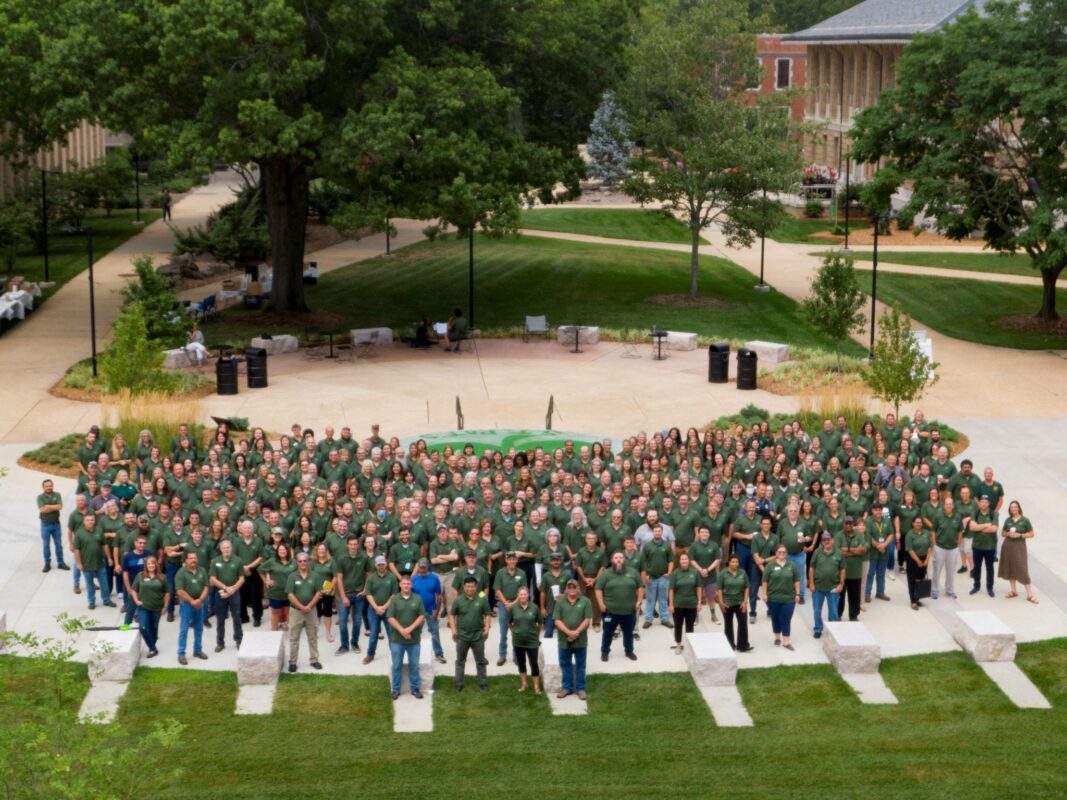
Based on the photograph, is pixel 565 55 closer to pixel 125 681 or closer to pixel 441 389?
pixel 441 389

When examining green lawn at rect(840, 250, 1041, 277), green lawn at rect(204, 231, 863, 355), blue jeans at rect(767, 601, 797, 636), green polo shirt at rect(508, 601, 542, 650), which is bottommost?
blue jeans at rect(767, 601, 797, 636)

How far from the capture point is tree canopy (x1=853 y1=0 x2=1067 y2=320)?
3838 centimetres

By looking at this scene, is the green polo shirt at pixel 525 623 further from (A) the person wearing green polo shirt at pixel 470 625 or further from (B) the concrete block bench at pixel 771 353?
(B) the concrete block bench at pixel 771 353

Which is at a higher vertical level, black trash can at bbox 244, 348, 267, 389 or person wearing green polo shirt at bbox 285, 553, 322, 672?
black trash can at bbox 244, 348, 267, 389

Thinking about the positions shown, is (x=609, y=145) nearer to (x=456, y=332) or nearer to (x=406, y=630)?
(x=456, y=332)

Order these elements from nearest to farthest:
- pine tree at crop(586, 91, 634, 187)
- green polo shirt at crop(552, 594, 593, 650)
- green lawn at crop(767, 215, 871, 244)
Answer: green polo shirt at crop(552, 594, 593, 650) → pine tree at crop(586, 91, 634, 187) → green lawn at crop(767, 215, 871, 244)

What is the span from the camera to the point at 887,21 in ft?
226

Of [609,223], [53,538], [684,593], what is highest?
[609,223]

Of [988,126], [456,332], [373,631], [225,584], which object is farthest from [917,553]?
[988,126]

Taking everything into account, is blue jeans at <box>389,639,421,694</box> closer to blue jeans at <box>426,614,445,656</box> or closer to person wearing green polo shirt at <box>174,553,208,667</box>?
blue jeans at <box>426,614,445,656</box>

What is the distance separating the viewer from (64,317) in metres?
43.8

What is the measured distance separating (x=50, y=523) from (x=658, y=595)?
342 inches

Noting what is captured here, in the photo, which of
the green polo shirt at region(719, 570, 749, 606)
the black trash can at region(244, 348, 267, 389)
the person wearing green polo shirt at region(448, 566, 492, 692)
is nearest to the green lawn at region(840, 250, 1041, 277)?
the black trash can at region(244, 348, 267, 389)

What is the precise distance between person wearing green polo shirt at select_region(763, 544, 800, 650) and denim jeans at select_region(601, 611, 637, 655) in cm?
168
